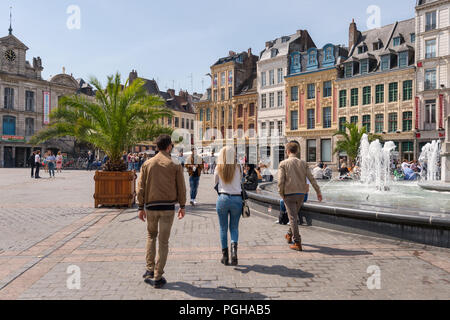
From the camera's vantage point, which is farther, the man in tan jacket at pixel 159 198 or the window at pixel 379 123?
the window at pixel 379 123

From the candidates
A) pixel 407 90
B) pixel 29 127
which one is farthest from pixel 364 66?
pixel 29 127

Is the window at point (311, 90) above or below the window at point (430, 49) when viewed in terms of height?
below

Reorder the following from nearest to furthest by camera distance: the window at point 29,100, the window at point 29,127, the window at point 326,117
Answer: the window at point 326,117 < the window at point 29,127 < the window at point 29,100

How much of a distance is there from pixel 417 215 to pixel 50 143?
4894 cm

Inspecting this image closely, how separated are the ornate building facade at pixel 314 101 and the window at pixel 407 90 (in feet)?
22.6

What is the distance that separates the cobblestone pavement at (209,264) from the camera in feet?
13.6

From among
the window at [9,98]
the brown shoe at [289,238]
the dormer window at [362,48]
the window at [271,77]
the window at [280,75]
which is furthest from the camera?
the window at [271,77]

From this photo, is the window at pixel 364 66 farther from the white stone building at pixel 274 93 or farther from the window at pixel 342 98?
the white stone building at pixel 274 93

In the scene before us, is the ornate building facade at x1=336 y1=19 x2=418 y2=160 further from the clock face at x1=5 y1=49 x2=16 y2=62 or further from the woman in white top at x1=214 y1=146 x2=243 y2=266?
the clock face at x1=5 y1=49 x2=16 y2=62

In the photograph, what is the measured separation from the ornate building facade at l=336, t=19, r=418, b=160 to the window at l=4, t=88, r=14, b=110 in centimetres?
3749

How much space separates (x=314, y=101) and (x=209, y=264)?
38.3 m

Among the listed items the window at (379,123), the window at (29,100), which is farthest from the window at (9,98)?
the window at (379,123)

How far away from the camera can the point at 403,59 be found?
3503 centimetres
